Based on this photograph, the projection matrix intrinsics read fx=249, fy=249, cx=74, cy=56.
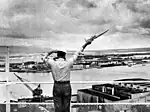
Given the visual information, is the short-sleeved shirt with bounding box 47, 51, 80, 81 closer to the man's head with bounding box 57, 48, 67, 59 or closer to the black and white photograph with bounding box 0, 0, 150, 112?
the man's head with bounding box 57, 48, 67, 59

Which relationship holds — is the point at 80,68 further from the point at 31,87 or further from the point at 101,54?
the point at 31,87

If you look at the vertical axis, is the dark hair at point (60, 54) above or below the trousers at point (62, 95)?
above

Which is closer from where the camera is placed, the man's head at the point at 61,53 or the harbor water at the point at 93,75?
the man's head at the point at 61,53

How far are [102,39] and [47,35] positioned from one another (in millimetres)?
722

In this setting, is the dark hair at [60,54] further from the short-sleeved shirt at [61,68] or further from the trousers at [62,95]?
the trousers at [62,95]

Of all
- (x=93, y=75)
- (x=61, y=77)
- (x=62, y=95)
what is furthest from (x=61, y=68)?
(x=93, y=75)

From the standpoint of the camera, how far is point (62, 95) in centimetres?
145

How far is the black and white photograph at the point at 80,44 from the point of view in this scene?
3.07 m

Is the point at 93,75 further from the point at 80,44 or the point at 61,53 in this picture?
the point at 61,53

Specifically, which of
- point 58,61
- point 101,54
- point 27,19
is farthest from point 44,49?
point 58,61

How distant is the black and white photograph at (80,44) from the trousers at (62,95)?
151 centimetres

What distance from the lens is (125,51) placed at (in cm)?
319

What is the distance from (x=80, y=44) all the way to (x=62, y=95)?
178cm

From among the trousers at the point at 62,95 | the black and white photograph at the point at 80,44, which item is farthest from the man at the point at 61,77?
the black and white photograph at the point at 80,44
